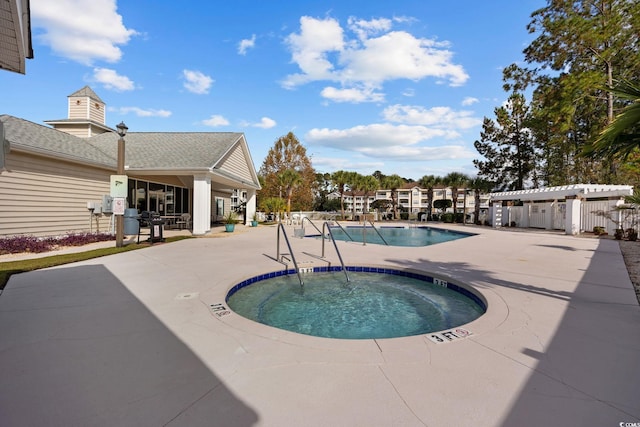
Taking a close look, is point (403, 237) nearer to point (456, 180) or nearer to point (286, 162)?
point (456, 180)

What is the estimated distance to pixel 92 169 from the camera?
12.2 meters

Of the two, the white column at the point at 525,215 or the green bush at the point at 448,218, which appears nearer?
the white column at the point at 525,215

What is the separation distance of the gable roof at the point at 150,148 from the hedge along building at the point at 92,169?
36 mm

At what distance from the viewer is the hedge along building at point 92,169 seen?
9.66 m

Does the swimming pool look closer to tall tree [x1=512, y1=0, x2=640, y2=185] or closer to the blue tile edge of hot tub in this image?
the blue tile edge of hot tub

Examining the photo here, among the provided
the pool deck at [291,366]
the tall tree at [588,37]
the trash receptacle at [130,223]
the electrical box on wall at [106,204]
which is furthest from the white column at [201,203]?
the tall tree at [588,37]

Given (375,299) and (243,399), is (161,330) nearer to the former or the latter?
(243,399)

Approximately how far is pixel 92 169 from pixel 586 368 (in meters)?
15.3

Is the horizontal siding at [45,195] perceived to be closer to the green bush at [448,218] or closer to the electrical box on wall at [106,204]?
the electrical box on wall at [106,204]

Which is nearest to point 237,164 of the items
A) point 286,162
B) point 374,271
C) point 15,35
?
point 374,271

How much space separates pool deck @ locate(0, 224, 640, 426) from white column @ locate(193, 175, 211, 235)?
29.1ft

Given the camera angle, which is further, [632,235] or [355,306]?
[632,235]

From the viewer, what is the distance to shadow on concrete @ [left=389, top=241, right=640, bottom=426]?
1942 millimetres

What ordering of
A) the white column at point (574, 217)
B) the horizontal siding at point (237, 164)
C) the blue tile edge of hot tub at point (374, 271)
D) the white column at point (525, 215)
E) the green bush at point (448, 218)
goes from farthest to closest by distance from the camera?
the green bush at point (448, 218), the white column at point (525, 215), the horizontal siding at point (237, 164), the white column at point (574, 217), the blue tile edge of hot tub at point (374, 271)
